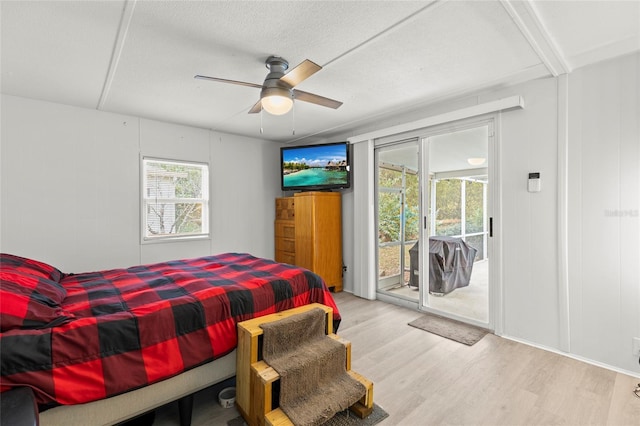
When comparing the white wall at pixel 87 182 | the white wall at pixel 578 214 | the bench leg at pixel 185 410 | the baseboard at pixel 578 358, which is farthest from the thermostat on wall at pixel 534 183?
the white wall at pixel 87 182

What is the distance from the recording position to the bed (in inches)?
51.6

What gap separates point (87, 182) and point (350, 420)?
3.56m

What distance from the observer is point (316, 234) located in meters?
4.18

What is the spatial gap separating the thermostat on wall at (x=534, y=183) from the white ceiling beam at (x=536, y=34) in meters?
0.85

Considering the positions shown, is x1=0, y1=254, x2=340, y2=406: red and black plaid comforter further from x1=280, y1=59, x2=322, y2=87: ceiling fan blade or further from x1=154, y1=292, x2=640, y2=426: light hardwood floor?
x1=280, y1=59, x2=322, y2=87: ceiling fan blade

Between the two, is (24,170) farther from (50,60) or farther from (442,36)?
(442,36)

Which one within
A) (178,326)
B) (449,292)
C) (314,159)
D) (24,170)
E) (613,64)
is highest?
(613,64)

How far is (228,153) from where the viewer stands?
4383mm

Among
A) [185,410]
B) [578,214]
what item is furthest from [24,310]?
[578,214]

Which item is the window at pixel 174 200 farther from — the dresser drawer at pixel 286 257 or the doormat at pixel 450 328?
the doormat at pixel 450 328

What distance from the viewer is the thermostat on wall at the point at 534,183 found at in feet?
8.52

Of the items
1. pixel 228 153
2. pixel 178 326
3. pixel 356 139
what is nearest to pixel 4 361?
pixel 178 326

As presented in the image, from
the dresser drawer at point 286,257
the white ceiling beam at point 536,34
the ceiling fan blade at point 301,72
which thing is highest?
the white ceiling beam at point 536,34

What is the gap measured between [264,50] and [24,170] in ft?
9.20
